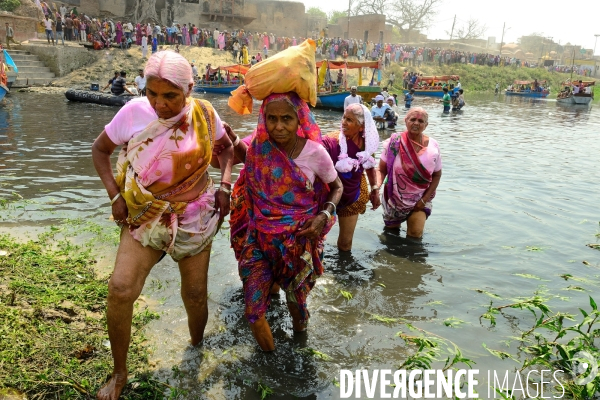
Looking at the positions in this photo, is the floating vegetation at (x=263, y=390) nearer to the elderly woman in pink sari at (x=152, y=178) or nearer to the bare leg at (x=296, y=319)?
the bare leg at (x=296, y=319)

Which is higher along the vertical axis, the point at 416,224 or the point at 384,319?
the point at 416,224

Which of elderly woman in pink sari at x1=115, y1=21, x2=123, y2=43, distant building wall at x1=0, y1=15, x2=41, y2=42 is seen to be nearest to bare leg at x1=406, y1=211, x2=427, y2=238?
distant building wall at x1=0, y1=15, x2=41, y2=42

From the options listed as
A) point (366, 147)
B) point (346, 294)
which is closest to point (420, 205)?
point (366, 147)

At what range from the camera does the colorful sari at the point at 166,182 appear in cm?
260

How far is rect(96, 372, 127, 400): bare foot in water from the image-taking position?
2.54 metres

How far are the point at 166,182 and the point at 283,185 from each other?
29.5 inches

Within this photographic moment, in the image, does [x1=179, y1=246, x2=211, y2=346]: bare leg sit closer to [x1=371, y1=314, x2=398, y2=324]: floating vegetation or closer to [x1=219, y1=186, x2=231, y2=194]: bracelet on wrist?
[x1=219, y1=186, x2=231, y2=194]: bracelet on wrist

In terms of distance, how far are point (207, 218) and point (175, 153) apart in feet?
1.63

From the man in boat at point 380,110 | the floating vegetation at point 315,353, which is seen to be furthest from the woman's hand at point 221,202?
the man in boat at point 380,110

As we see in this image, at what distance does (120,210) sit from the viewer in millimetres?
2637

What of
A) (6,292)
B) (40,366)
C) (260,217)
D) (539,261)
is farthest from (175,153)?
(539,261)

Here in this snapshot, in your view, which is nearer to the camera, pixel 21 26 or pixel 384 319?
pixel 384 319

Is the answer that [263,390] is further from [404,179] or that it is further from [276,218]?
[404,179]

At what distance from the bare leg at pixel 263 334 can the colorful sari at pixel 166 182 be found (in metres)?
0.70
